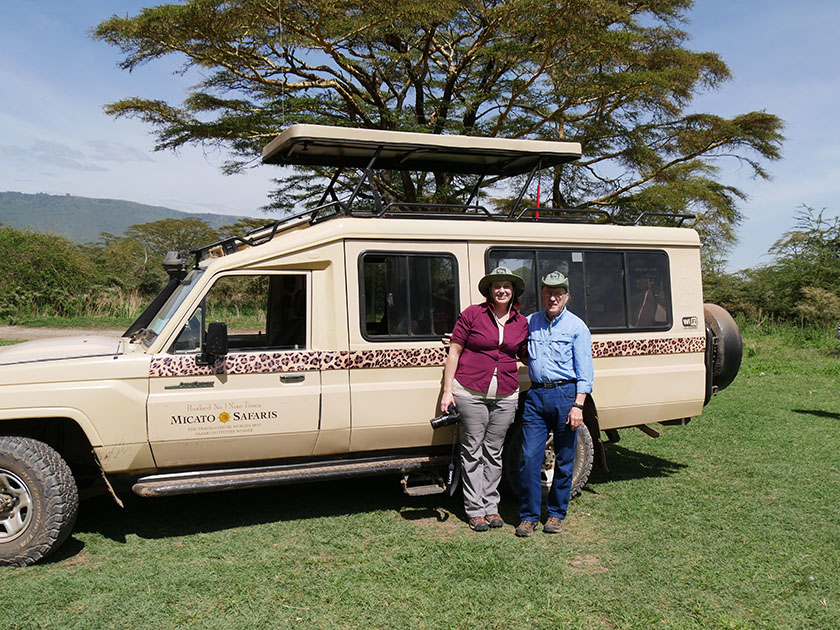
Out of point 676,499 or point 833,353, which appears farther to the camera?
point 833,353

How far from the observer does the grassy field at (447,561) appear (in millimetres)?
4195

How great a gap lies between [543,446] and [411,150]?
108 inches

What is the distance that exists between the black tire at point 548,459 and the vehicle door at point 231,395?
1717 mm

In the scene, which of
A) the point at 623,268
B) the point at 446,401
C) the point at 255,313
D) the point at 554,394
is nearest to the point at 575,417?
the point at 554,394

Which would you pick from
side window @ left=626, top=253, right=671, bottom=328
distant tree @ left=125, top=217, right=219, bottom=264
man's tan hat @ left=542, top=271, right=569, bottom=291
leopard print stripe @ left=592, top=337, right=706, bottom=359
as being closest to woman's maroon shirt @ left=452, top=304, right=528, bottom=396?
man's tan hat @ left=542, top=271, right=569, bottom=291

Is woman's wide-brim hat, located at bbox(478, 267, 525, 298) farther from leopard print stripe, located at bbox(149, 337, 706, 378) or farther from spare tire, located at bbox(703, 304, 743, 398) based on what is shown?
spare tire, located at bbox(703, 304, 743, 398)

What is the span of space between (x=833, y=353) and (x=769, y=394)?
6.87 metres

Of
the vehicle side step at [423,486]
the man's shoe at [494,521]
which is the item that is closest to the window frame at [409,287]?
the vehicle side step at [423,486]

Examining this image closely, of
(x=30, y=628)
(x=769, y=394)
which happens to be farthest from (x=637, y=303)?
(x=769, y=394)

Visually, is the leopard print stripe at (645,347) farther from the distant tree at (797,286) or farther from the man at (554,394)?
the distant tree at (797,286)

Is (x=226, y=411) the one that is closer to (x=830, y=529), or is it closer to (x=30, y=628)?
(x=30, y=628)

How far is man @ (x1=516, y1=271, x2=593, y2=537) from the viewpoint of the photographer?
550cm

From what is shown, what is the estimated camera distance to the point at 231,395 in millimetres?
5258

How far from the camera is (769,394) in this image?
11.7 m
